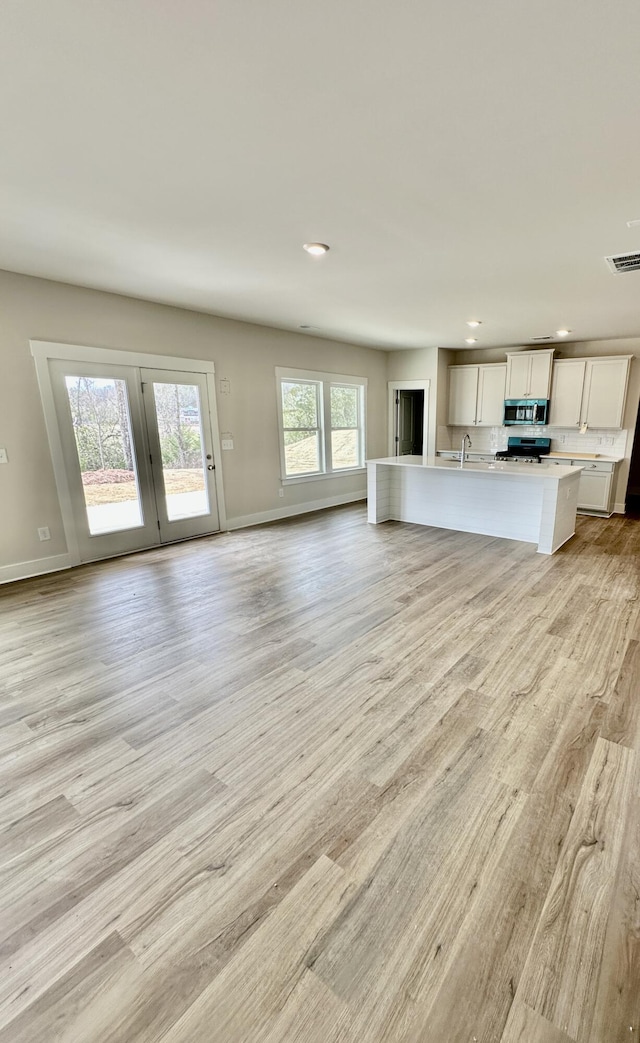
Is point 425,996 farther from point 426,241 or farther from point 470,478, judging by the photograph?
point 470,478

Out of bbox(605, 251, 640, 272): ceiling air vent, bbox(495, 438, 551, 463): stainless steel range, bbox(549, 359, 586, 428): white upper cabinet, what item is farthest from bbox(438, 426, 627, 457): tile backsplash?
bbox(605, 251, 640, 272): ceiling air vent

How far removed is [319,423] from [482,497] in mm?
2873

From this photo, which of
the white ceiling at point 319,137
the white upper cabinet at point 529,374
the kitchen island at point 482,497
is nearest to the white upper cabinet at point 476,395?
the white upper cabinet at point 529,374

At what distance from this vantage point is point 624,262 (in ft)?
10.9

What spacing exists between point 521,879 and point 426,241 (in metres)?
3.46

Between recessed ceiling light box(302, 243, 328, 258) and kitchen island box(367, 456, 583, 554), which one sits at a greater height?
recessed ceiling light box(302, 243, 328, 258)

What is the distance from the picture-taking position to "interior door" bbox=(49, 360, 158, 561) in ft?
13.8

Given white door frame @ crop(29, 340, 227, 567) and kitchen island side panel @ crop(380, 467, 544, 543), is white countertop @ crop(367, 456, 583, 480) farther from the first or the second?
white door frame @ crop(29, 340, 227, 567)

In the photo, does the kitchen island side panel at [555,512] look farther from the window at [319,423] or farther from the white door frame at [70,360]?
the white door frame at [70,360]

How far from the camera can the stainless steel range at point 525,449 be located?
7031 mm

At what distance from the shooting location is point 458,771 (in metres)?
1.83

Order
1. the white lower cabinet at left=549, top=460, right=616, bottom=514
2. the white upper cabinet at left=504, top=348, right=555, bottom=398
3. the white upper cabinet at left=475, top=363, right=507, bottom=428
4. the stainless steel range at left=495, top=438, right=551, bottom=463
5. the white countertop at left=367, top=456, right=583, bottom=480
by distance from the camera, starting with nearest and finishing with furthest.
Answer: the white countertop at left=367, top=456, right=583, bottom=480
the white lower cabinet at left=549, top=460, right=616, bottom=514
the white upper cabinet at left=504, top=348, right=555, bottom=398
the stainless steel range at left=495, top=438, right=551, bottom=463
the white upper cabinet at left=475, top=363, right=507, bottom=428

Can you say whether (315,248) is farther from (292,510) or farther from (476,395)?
(476,395)

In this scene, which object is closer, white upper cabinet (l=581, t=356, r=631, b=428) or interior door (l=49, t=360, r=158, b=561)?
interior door (l=49, t=360, r=158, b=561)
